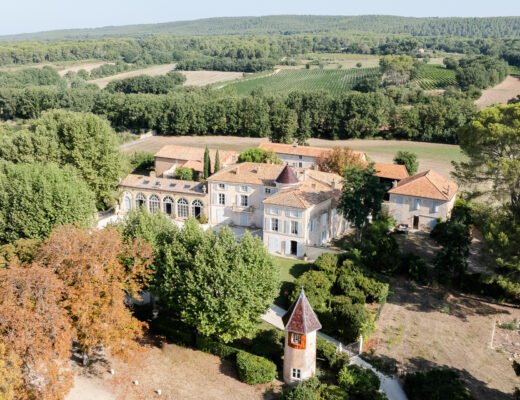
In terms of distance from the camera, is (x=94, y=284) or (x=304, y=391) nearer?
(x=304, y=391)

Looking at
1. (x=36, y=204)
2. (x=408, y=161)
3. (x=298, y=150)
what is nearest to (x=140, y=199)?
(x=36, y=204)

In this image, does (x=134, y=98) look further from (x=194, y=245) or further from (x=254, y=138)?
(x=194, y=245)

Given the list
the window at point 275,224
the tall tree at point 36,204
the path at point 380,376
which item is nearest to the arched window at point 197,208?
the window at point 275,224

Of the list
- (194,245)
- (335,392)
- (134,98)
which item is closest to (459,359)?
(335,392)

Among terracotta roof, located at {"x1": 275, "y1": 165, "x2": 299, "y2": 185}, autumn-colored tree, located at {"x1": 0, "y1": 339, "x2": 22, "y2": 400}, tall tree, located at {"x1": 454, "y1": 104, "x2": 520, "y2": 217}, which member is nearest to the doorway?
terracotta roof, located at {"x1": 275, "y1": 165, "x2": 299, "y2": 185}

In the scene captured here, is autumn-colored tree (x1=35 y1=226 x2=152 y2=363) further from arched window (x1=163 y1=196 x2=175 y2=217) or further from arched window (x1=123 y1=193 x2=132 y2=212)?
arched window (x1=123 y1=193 x2=132 y2=212)

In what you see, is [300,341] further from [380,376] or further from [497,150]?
[497,150]
